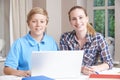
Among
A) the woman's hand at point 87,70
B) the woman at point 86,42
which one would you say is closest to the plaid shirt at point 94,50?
the woman at point 86,42

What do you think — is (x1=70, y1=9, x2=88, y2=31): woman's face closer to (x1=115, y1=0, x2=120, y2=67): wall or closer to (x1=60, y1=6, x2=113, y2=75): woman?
(x1=60, y1=6, x2=113, y2=75): woman

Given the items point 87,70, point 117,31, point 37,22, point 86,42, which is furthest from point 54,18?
point 87,70

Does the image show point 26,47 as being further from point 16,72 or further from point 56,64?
point 56,64

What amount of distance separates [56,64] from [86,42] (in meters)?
0.50

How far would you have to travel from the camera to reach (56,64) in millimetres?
1489

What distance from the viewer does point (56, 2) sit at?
3555 millimetres

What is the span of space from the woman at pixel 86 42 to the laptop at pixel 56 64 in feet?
1.09

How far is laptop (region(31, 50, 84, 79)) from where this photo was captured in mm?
1456

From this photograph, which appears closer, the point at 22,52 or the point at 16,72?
the point at 16,72

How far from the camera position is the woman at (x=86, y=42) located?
6.18 feet

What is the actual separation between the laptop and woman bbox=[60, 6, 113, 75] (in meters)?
0.33

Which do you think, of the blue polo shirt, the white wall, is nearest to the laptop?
the blue polo shirt

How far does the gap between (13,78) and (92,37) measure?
71 cm

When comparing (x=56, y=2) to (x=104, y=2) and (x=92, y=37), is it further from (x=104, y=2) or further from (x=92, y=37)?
(x=92, y=37)
